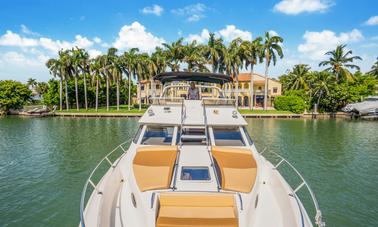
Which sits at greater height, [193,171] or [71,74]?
[71,74]

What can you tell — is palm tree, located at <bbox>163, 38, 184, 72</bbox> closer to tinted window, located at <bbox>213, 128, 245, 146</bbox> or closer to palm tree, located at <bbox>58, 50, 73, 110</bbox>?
palm tree, located at <bbox>58, 50, 73, 110</bbox>

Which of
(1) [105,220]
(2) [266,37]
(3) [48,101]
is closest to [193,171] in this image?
(1) [105,220]

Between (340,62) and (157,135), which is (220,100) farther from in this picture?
(340,62)

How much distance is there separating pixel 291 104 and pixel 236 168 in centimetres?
6113

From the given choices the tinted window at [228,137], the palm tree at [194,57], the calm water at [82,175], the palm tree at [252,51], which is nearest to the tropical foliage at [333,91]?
the palm tree at [252,51]

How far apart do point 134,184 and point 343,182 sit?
1198 centimetres

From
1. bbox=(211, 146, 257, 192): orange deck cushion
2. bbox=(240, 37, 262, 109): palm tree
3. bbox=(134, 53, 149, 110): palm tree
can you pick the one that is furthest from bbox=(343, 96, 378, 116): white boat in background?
bbox=(211, 146, 257, 192): orange deck cushion

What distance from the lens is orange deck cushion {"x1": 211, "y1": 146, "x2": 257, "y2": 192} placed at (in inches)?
200

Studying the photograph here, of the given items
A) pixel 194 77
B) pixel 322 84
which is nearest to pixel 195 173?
pixel 194 77

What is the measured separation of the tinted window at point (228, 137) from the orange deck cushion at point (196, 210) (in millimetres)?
3347

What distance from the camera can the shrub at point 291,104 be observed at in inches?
2374

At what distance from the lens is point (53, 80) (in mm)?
66938

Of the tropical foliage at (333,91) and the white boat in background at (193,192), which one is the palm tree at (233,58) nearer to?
the tropical foliage at (333,91)

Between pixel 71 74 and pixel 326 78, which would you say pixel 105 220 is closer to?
pixel 71 74
